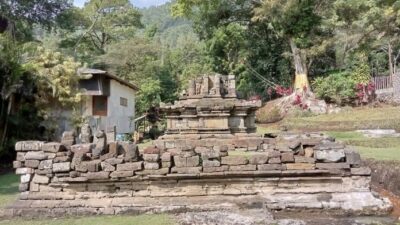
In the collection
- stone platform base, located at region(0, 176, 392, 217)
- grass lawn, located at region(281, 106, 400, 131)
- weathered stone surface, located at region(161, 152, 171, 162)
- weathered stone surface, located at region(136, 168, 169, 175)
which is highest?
grass lawn, located at region(281, 106, 400, 131)

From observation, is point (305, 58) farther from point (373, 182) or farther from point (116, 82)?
point (373, 182)

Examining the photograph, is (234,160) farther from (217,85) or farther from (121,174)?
(217,85)

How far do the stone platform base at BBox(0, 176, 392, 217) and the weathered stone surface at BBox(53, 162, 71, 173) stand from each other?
41cm

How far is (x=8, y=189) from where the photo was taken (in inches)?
368

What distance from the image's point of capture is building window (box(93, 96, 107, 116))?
23469 mm

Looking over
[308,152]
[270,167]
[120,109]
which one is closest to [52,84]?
[120,109]

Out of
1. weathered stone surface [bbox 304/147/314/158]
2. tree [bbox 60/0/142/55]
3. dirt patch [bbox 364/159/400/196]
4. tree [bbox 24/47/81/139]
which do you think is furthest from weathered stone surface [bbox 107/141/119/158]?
tree [bbox 60/0/142/55]

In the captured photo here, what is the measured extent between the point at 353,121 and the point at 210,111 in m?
11.0

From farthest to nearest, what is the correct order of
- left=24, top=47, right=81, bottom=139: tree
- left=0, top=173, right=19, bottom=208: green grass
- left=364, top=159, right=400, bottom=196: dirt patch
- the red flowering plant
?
1. the red flowering plant
2. left=24, top=47, right=81, bottom=139: tree
3. left=364, top=159, right=400, bottom=196: dirt patch
4. left=0, top=173, right=19, bottom=208: green grass

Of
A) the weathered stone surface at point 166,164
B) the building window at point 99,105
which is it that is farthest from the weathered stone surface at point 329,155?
the building window at point 99,105

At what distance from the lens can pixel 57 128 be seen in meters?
18.5

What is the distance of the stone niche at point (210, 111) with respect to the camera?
42.0ft

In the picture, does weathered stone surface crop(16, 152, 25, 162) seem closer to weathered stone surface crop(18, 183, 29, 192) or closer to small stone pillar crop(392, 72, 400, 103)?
weathered stone surface crop(18, 183, 29, 192)

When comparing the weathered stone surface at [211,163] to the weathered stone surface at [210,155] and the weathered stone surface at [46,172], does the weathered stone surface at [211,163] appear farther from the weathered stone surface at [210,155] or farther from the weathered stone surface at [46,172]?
the weathered stone surface at [46,172]
